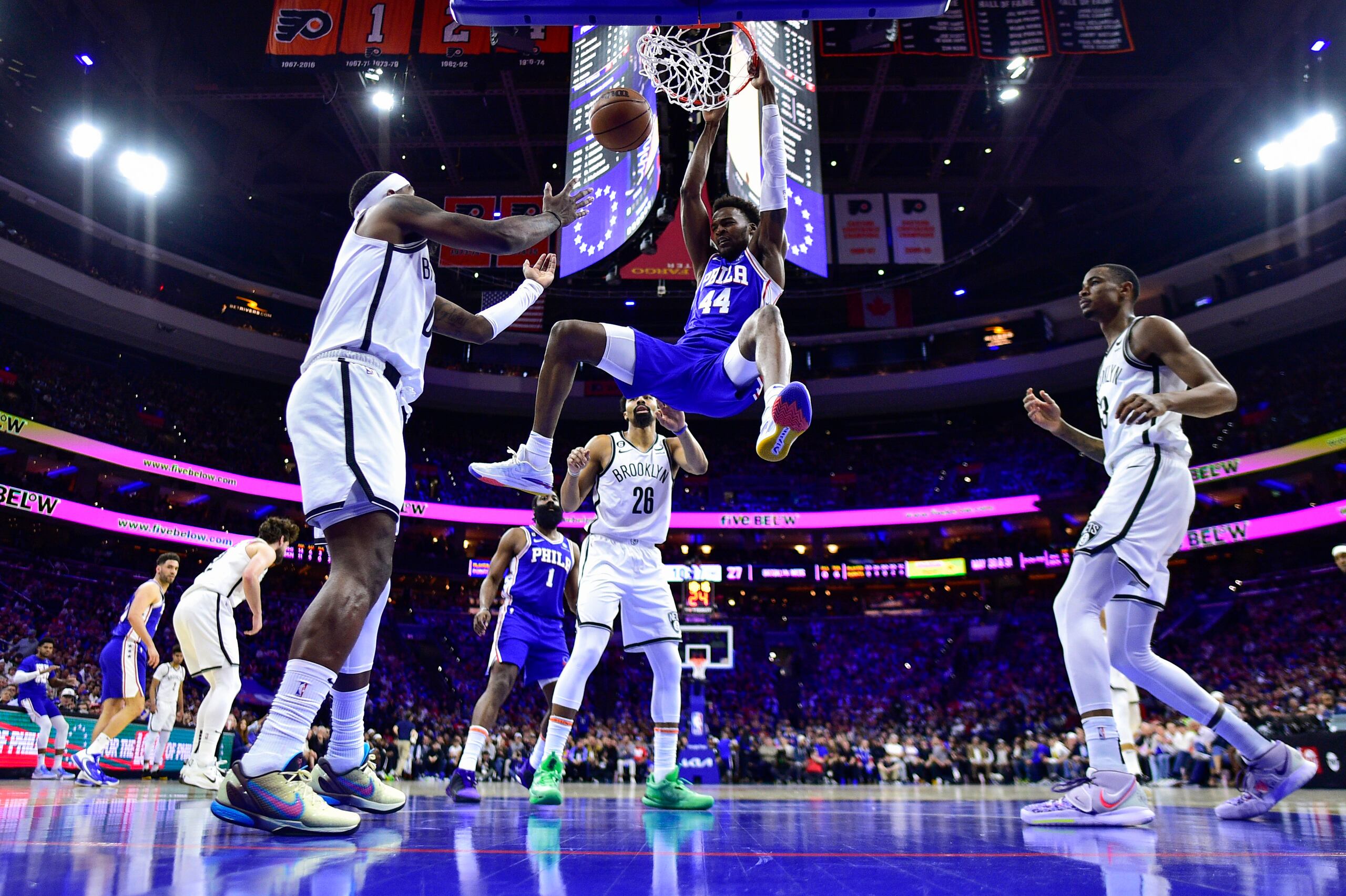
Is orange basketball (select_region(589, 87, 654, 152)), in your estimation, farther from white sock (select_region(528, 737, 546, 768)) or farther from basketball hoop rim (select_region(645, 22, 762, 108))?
white sock (select_region(528, 737, 546, 768))

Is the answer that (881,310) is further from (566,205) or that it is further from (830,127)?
(566,205)

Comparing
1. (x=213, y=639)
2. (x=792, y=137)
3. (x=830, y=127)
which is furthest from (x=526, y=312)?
(x=213, y=639)

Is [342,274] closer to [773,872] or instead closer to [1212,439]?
[773,872]

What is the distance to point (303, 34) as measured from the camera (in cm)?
1209

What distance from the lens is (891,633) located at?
30.5 meters

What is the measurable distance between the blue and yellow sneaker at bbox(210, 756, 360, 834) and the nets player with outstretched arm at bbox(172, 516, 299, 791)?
4368 mm

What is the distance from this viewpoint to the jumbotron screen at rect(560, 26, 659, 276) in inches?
413

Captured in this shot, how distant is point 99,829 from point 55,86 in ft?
70.8

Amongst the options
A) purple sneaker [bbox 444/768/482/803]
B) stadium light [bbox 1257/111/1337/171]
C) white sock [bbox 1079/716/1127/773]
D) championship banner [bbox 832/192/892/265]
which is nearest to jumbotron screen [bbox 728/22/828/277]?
championship banner [bbox 832/192/892/265]

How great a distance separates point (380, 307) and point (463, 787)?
3967 mm

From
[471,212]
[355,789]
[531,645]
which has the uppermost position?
[471,212]

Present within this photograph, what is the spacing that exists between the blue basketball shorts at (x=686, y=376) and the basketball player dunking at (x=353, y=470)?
30.7 inches

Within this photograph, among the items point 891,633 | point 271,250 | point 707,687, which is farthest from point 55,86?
point 891,633

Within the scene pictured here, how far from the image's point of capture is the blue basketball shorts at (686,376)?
423 centimetres
